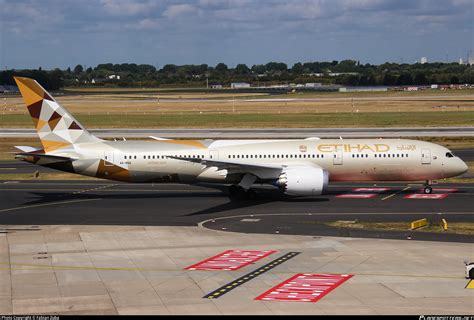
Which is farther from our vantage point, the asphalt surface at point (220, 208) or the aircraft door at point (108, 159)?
the aircraft door at point (108, 159)

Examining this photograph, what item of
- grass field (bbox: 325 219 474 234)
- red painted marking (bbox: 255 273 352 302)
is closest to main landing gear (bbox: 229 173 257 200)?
grass field (bbox: 325 219 474 234)

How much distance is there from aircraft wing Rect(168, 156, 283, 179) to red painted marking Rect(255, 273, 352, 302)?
1957cm

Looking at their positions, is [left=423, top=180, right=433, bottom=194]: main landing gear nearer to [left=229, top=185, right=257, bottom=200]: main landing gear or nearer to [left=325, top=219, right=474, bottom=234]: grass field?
[left=325, top=219, right=474, bottom=234]: grass field

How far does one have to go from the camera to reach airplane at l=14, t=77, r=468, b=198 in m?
53.9

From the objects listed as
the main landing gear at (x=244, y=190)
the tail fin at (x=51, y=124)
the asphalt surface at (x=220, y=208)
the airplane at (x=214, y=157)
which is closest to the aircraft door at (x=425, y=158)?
the airplane at (x=214, y=157)

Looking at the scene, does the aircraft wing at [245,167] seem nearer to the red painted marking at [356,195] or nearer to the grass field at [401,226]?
the red painted marking at [356,195]

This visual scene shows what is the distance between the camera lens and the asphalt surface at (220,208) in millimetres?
45406

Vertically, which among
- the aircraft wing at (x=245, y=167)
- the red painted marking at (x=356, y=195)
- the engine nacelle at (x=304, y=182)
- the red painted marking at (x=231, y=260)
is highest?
the aircraft wing at (x=245, y=167)

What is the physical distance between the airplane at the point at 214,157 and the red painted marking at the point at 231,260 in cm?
1617

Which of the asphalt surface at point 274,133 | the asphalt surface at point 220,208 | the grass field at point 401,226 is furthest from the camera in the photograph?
the asphalt surface at point 274,133

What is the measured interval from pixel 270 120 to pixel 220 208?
77.4m

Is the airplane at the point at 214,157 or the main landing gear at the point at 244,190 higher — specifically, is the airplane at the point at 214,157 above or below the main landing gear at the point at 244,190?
above

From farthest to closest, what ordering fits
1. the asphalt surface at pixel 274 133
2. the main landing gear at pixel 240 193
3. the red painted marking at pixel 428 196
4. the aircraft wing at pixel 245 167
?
1. the asphalt surface at pixel 274 133
2. the main landing gear at pixel 240 193
3. the red painted marking at pixel 428 196
4. the aircraft wing at pixel 245 167

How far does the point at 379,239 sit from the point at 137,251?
12.6m
